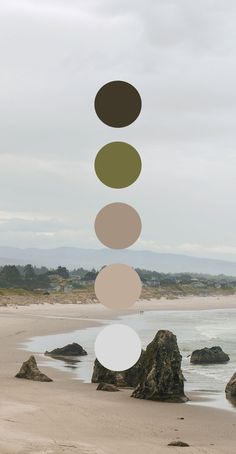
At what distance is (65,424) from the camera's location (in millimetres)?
14219

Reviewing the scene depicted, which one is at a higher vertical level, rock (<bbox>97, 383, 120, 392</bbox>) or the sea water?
the sea water

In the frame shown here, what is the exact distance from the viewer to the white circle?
33.8ft

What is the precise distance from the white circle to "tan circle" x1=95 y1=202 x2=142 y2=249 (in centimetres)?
142

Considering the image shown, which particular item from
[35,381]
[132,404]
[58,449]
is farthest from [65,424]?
[35,381]

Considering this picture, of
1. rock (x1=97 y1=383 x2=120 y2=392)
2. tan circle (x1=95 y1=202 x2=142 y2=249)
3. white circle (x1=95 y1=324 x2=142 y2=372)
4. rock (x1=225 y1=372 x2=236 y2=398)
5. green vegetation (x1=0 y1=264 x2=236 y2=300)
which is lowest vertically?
rock (x1=97 y1=383 x2=120 y2=392)

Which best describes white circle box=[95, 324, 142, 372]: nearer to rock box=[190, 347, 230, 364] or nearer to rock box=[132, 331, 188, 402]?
rock box=[132, 331, 188, 402]

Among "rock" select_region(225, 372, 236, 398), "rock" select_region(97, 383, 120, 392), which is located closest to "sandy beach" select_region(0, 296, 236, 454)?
"rock" select_region(97, 383, 120, 392)

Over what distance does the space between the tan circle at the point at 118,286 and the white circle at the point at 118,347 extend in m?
0.49

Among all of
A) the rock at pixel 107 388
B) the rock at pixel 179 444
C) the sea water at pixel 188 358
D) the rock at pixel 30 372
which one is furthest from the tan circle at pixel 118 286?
the rock at pixel 30 372

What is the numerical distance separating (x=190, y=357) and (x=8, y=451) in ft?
71.6

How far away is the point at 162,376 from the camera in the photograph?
19219 mm

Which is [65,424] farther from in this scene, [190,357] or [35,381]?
[190,357]

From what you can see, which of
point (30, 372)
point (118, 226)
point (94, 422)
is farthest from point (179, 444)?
point (30, 372)

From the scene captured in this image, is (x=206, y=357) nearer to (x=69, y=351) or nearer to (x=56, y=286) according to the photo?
(x=69, y=351)
